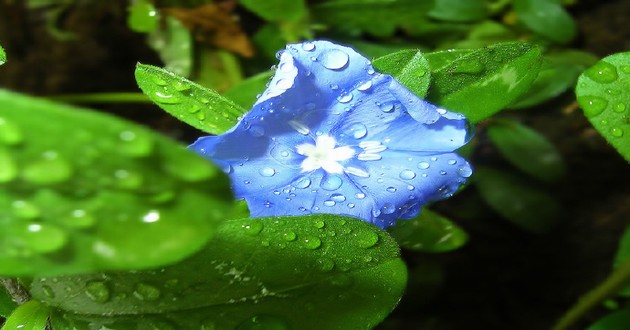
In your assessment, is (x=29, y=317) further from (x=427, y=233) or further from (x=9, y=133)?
(x=427, y=233)

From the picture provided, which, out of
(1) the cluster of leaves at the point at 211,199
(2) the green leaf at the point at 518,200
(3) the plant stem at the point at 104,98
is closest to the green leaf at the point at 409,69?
(1) the cluster of leaves at the point at 211,199

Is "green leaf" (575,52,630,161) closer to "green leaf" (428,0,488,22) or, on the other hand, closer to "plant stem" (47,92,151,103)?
"green leaf" (428,0,488,22)

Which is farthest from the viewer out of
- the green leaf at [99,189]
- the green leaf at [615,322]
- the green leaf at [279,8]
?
the green leaf at [279,8]

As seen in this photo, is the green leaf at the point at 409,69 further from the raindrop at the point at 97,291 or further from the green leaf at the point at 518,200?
the green leaf at the point at 518,200

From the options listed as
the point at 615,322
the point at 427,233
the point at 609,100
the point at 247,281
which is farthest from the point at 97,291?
the point at 615,322

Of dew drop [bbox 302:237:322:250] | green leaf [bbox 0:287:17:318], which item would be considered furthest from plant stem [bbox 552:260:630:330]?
green leaf [bbox 0:287:17:318]

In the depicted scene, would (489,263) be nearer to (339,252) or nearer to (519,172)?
(519,172)

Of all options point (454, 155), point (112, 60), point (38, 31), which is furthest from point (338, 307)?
point (38, 31)
